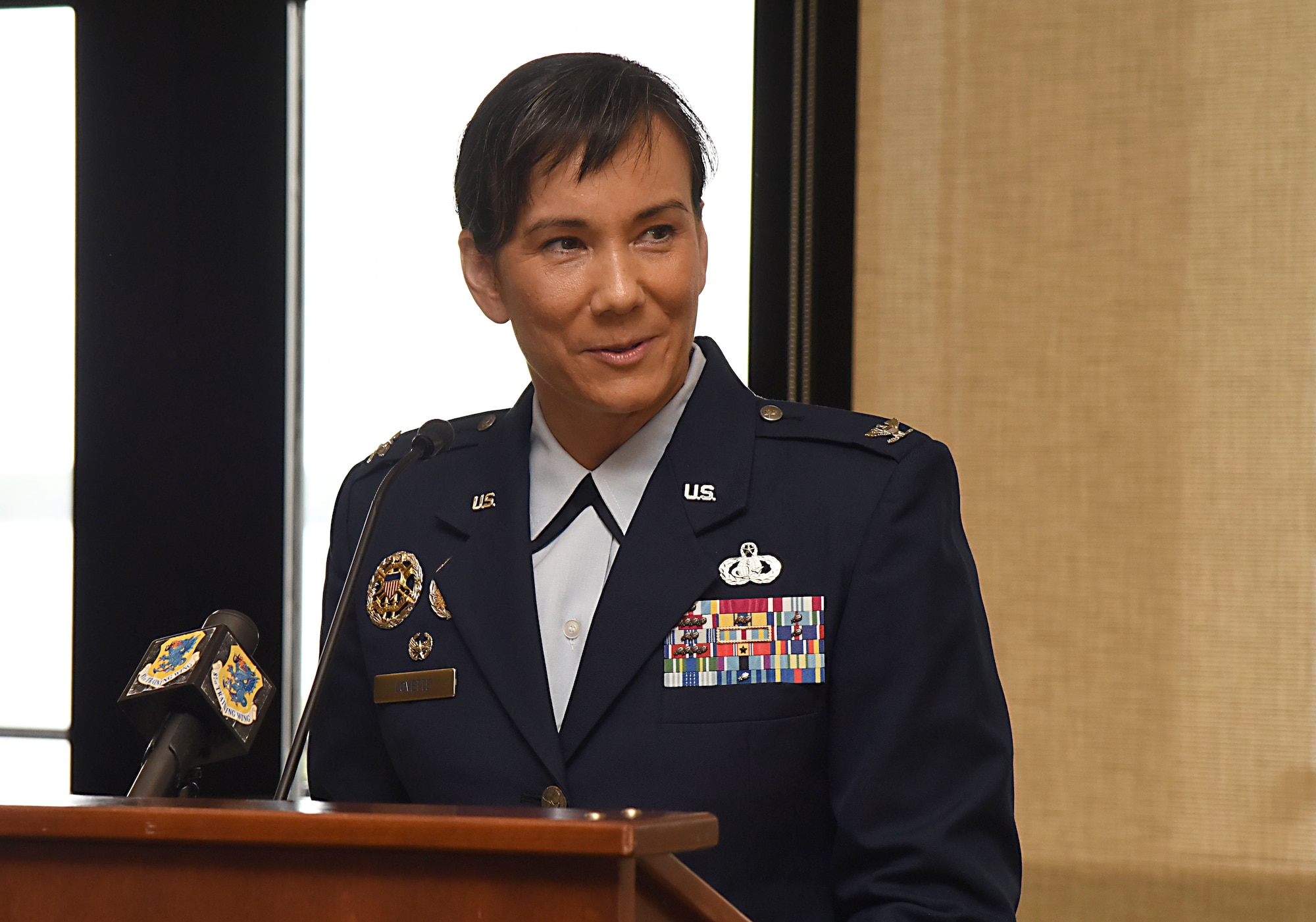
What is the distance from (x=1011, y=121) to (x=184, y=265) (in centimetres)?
134

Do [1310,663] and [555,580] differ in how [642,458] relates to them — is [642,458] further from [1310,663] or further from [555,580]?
[1310,663]

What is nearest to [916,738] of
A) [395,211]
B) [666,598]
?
[666,598]

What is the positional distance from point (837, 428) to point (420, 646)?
18.3 inches

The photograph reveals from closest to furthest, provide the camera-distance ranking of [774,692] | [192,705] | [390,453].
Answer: [192,705]
[774,692]
[390,453]

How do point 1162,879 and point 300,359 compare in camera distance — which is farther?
point 300,359

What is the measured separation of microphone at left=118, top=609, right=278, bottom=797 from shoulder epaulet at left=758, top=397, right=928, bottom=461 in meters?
0.59

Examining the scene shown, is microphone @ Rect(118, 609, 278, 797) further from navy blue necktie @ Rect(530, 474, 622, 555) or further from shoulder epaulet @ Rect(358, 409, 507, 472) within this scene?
shoulder epaulet @ Rect(358, 409, 507, 472)

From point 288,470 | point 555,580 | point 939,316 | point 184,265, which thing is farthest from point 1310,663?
point 184,265

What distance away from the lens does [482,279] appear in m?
1.33

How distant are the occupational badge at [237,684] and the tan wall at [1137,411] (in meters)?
1.23

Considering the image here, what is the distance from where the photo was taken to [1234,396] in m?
1.92

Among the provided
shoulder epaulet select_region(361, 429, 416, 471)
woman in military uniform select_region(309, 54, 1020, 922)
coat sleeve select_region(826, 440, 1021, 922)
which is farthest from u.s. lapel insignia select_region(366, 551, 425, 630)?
coat sleeve select_region(826, 440, 1021, 922)

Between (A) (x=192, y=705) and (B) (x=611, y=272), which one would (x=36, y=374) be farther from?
(A) (x=192, y=705)

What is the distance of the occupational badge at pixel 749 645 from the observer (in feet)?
3.85
